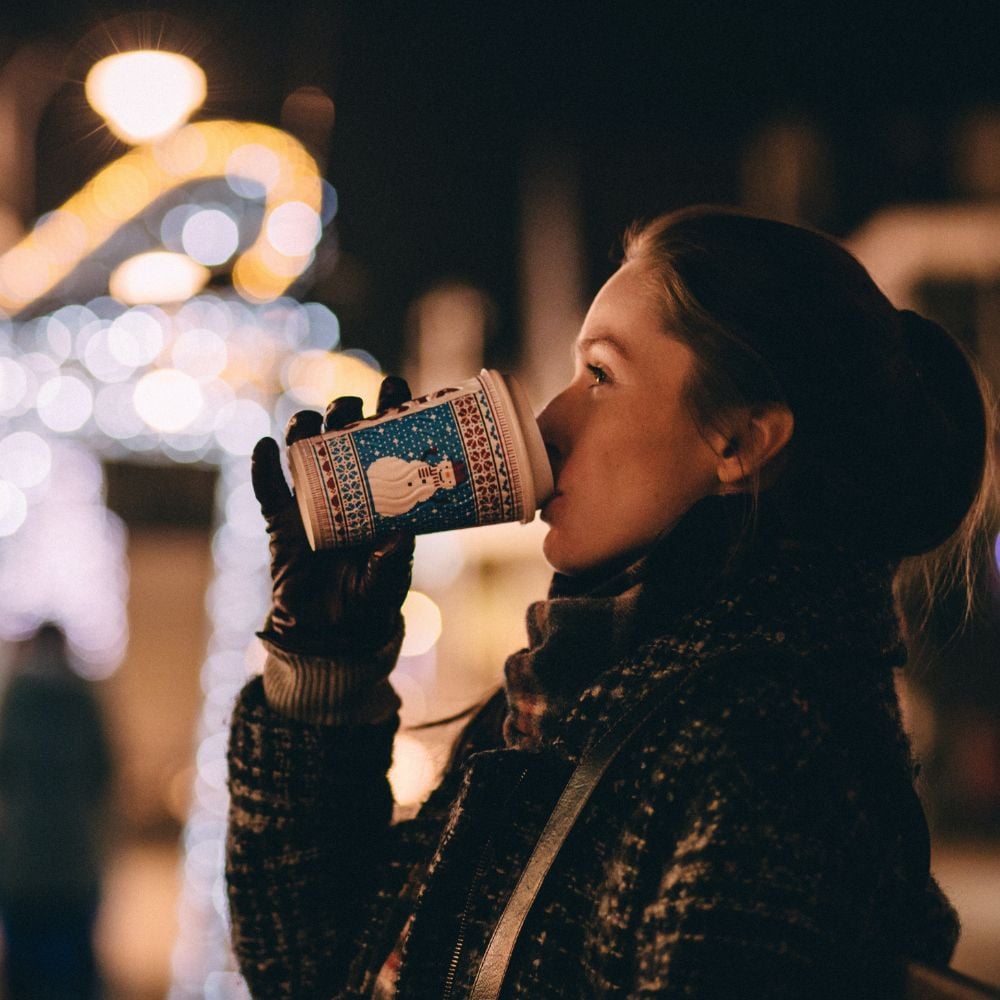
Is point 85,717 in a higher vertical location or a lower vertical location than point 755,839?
higher

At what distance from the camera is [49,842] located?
5.11 metres

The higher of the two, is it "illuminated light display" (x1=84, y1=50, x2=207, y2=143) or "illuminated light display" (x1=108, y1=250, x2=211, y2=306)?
"illuminated light display" (x1=108, y1=250, x2=211, y2=306)

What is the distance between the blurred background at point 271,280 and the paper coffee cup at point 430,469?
49cm

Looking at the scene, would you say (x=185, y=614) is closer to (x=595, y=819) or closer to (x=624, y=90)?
(x=624, y=90)

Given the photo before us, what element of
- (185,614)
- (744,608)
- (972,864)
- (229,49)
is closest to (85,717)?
(229,49)

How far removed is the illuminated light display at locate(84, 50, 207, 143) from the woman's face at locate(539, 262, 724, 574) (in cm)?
280

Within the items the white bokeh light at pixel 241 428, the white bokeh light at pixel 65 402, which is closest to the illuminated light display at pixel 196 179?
the white bokeh light at pixel 241 428

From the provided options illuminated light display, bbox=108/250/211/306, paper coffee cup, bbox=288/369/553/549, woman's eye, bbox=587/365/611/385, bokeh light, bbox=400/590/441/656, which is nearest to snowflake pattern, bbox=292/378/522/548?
paper coffee cup, bbox=288/369/553/549

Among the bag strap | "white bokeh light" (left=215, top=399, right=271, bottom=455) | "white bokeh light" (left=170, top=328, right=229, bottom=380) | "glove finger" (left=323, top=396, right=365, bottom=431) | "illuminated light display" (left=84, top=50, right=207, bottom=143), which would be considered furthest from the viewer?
"white bokeh light" (left=215, top=399, right=271, bottom=455)

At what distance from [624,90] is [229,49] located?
16.6 feet

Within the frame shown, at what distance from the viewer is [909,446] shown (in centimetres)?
136

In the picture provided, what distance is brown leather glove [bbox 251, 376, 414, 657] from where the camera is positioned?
4.83ft

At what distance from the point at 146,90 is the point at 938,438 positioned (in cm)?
318

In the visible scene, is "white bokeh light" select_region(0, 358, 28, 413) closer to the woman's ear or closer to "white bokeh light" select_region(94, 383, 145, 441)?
"white bokeh light" select_region(94, 383, 145, 441)
